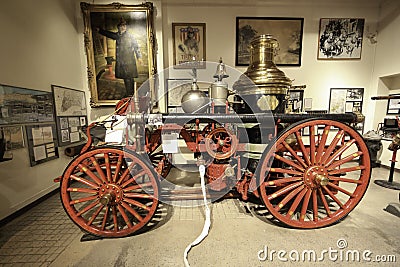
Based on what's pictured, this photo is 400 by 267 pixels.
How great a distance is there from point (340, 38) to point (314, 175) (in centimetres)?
384

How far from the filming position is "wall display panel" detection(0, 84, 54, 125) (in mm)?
2109

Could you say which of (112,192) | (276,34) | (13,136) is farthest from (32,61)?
(276,34)

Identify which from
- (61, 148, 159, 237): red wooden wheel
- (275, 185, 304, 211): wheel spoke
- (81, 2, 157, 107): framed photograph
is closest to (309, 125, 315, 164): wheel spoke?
(275, 185, 304, 211): wheel spoke

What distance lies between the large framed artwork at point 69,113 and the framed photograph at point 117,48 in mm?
251

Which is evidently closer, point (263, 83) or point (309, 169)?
point (309, 169)

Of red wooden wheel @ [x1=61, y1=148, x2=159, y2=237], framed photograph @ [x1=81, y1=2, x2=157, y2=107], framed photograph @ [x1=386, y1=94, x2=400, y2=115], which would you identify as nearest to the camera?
red wooden wheel @ [x1=61, y1=148, x2=159, y2=237]

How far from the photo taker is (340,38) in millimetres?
3922

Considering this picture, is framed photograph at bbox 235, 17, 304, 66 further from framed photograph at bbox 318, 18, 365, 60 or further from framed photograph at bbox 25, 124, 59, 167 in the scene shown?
framed photograph at bbox 25, 124, 59, 167

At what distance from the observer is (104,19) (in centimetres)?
345

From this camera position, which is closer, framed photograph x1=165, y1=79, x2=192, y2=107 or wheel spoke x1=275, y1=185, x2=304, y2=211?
wheel spoke x1=275, y1=185, x2=304, y2=211

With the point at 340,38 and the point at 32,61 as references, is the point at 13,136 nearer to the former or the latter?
the point at 32,61

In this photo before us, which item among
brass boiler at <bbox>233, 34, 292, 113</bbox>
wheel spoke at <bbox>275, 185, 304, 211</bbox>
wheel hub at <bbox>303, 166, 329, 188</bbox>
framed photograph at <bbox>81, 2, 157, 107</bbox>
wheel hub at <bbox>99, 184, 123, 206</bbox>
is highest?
framed photograph at <bbox>81, 2, 157, 107</bbox>
